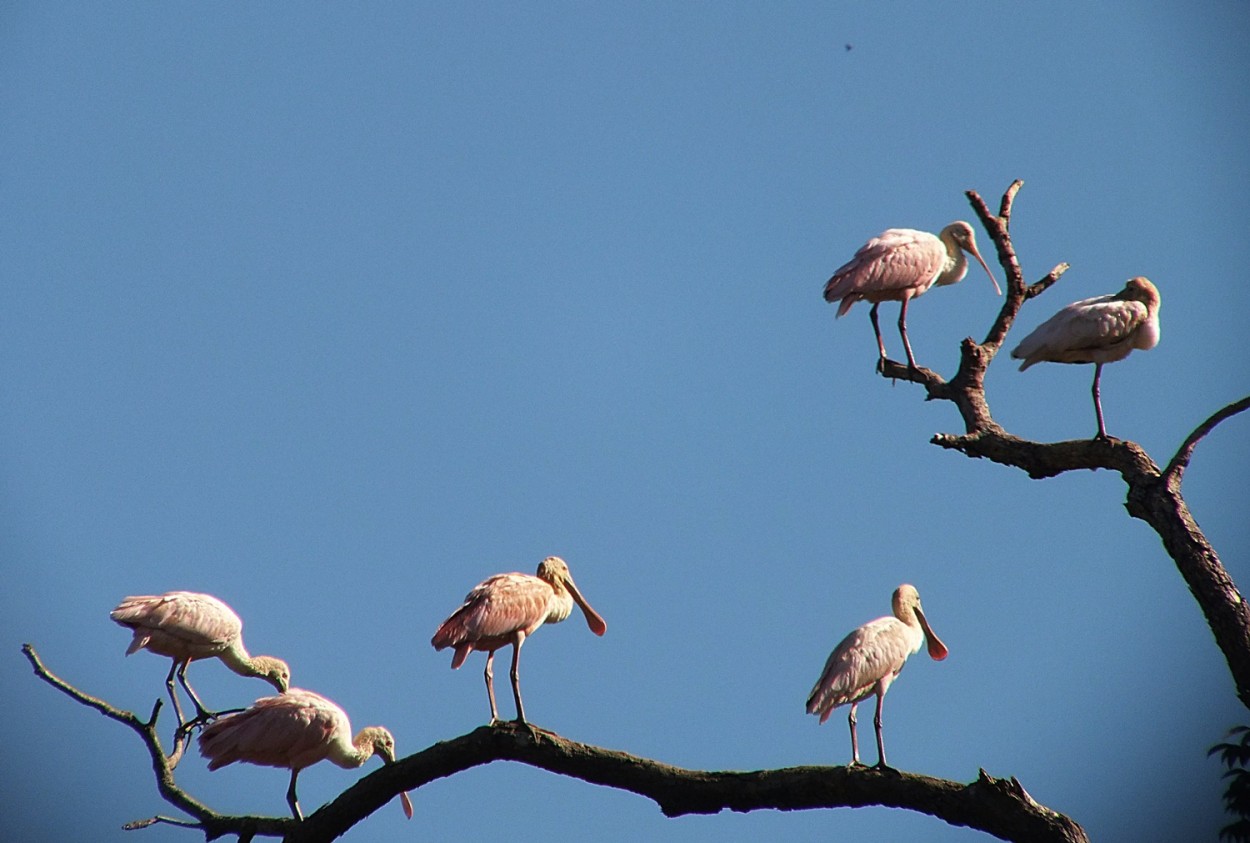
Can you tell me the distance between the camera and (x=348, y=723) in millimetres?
12344

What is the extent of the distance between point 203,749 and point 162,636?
303cm

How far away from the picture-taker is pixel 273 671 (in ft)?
52.3

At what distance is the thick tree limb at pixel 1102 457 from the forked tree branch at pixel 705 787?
67.7 inches

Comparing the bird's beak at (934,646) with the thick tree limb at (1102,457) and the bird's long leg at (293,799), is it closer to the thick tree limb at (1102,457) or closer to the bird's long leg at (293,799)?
the thick tree limb at (1102,457)

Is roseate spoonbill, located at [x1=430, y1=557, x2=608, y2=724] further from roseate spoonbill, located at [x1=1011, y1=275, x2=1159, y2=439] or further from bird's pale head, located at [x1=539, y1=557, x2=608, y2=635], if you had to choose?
roseate spoonbill, located at [x1=1011, y1=275, x2=1159, y2=439]

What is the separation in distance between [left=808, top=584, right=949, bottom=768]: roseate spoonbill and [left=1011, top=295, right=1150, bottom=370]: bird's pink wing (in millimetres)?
2485

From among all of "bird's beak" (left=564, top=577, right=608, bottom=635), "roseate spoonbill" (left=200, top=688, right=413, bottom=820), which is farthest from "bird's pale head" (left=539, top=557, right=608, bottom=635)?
"roseate spoonbill" (left=200, top=688, right=413, bottom=820)

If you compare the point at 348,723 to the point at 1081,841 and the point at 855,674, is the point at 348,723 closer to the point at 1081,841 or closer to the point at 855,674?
the point at 855,674

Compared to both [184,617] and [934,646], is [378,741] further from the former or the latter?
[934,646]

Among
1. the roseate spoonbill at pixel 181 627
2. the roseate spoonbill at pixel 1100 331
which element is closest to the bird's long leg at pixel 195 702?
the roseate spoonbill at pixel 181 627

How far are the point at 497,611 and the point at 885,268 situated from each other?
5.06 metres

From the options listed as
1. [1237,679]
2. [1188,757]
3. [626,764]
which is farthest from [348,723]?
[1188,757]

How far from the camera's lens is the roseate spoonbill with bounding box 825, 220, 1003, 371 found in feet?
44.1

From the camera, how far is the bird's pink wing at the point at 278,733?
1093 centimetres
